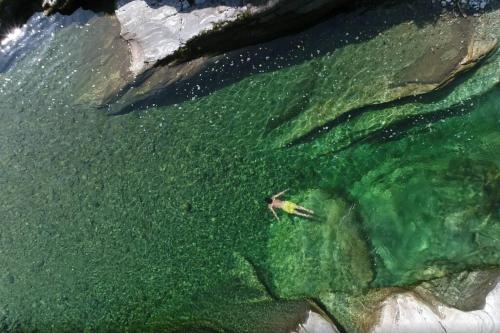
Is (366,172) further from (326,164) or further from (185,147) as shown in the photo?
(185,147)

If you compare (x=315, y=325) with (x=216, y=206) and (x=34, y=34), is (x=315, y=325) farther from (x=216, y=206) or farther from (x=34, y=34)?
(x=34, y=34)

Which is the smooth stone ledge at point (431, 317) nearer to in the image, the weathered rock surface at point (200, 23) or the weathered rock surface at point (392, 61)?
the weathered rock surface at point (392, 61)

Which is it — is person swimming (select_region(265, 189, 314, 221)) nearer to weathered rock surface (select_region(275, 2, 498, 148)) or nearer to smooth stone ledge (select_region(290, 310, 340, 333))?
weathered rock surface (select_region(275, 2, 498, 148))

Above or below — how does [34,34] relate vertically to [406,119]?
above

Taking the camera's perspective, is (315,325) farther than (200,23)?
Yes

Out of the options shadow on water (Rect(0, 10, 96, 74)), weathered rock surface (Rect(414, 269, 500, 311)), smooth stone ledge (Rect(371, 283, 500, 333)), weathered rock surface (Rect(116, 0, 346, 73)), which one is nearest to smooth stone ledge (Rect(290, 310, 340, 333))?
smooth stone ledge (Rect(371, 283, 500, 333))

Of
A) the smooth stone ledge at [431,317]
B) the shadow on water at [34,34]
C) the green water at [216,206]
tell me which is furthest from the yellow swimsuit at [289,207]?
the shadow on water at [34,34]

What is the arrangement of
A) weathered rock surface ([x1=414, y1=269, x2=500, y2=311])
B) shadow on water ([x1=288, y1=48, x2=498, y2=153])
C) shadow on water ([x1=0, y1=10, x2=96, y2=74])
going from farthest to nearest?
shadow on water ([x1=0, y1=10, x2=96, y2=74]) → shadow on water ([x1=288, y1=48, x2=498, y2=153]) → weathered rock surface ([x1=414, y1=269, x2=500, y2=311])

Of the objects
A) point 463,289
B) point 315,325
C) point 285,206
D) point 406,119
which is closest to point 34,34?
point 285,206

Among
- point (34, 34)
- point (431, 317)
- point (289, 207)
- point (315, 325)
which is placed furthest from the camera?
point (34, 34)
